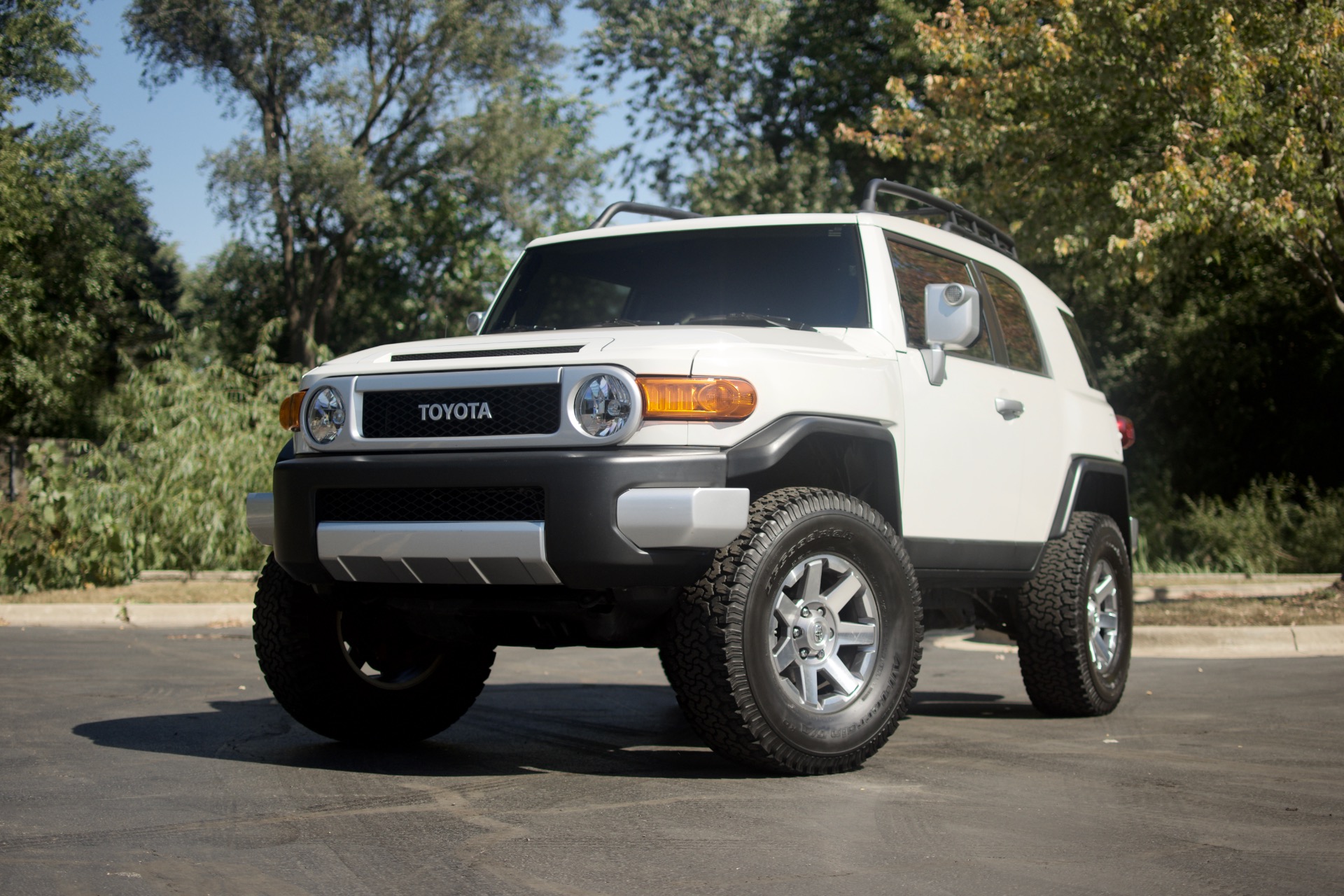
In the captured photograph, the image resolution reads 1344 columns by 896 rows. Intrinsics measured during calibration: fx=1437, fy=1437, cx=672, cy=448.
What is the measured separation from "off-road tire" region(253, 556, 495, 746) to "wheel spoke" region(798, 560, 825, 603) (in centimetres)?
149

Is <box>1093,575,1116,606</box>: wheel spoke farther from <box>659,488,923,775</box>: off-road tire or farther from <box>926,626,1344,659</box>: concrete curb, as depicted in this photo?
<box>926,626,1344,659</box>: concrete curb

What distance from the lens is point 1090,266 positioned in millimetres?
16250

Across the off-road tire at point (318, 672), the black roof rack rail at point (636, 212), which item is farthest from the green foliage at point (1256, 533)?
the off-road tire at point (318, 672)

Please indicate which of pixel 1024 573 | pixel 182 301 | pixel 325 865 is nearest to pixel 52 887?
pixel 325 865

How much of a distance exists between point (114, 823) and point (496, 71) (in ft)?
100

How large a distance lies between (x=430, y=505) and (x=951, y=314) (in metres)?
2.12

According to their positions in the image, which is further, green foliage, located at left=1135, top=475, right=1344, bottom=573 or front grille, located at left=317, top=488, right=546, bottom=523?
green foliage, located at left=1135, top=475, right=1344, bottom=573

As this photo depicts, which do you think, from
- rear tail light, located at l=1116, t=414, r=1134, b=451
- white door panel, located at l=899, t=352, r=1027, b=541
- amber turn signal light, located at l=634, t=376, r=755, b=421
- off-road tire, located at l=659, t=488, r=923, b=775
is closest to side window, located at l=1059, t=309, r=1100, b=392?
rear tail light, located at l=1116, t=414, r=1134, b=451

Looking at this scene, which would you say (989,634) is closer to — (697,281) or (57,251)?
(697,281)

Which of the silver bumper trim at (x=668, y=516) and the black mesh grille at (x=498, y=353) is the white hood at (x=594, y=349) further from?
the silver bumper trim at (x=668, y=516)

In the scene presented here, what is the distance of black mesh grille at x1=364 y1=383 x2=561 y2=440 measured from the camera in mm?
4715

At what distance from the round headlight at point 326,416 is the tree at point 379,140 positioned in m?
25.7

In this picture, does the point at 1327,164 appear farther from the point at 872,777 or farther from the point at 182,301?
the point at 182,301

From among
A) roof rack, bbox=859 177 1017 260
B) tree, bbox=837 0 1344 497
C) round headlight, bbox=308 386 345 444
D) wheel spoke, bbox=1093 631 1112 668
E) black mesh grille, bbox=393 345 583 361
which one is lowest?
wheel spoke, bbox=1093 631 1112 668
